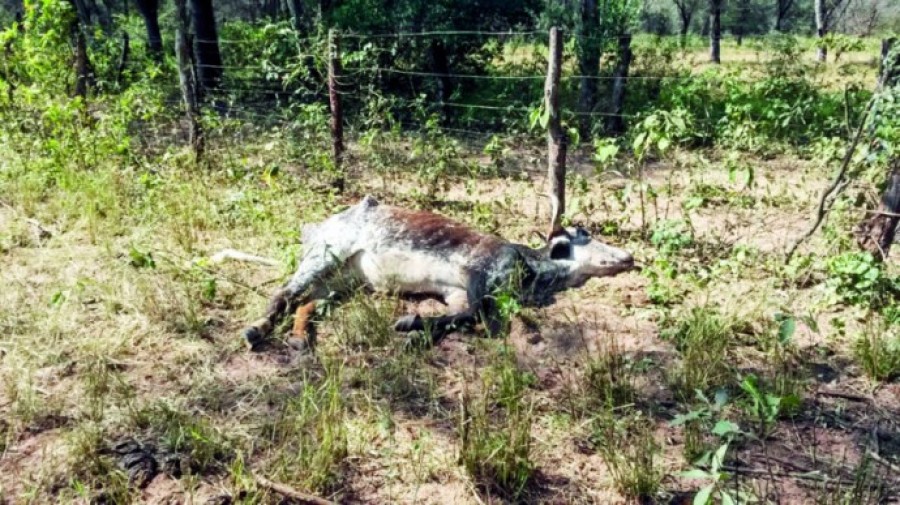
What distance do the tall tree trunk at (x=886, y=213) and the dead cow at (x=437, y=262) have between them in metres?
1.68

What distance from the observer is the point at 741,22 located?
3744cm

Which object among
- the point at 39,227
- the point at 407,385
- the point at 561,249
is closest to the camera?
the point at 407,385

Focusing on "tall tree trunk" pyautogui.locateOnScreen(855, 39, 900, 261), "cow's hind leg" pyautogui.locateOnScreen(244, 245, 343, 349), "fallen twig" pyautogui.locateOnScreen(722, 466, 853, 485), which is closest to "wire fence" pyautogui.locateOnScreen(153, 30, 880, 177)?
"cow's hind leg" pyautogui.locateOnScreen(244, 245, 343, 349)

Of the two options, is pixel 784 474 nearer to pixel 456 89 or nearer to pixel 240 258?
pixel 240 258

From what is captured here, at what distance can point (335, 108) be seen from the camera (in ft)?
24.0

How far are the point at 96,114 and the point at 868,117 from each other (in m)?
9.07

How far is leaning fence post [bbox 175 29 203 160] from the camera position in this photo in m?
7.48

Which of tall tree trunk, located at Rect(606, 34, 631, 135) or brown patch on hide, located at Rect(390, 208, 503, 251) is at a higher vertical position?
tall tree trunk, located at Rect(606, 34, 631, 135)

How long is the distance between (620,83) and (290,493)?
8.58 m

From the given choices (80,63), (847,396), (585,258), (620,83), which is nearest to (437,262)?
(585,258)

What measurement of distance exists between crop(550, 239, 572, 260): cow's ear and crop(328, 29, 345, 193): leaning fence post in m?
3.05

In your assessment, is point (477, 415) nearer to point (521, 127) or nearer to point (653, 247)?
point (653, 247)

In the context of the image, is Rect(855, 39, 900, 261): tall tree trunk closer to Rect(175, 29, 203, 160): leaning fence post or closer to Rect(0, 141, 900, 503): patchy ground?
Rect(0, 141, 900, 503): patchy ground

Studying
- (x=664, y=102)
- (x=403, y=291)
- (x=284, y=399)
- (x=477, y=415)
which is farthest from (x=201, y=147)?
(x=664, y=102)
